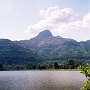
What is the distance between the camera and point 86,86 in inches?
1300

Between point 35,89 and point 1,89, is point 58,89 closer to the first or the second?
point 35,89

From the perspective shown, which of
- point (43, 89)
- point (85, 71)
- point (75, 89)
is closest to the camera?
point (85, 71)

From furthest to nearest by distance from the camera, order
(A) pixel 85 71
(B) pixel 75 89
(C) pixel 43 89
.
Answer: (C) pixel 43 89
(B) pixel 75 89
(A) pixel 85 71

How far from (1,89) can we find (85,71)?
73466 mm

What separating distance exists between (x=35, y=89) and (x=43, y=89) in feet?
9.01

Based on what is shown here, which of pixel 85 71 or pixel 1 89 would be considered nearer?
pixel 85 71

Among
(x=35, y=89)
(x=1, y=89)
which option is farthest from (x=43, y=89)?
(x=1, y=89)

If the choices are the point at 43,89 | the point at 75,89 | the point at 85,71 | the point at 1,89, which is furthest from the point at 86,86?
the point at 1,89

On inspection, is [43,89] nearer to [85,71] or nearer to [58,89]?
[58,89]

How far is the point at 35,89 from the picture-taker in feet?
324

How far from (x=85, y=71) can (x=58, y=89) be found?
65263mm

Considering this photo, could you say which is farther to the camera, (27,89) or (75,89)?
(27,89)

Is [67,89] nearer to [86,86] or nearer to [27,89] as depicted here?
[27,89]

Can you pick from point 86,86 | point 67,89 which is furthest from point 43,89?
point 86,86
